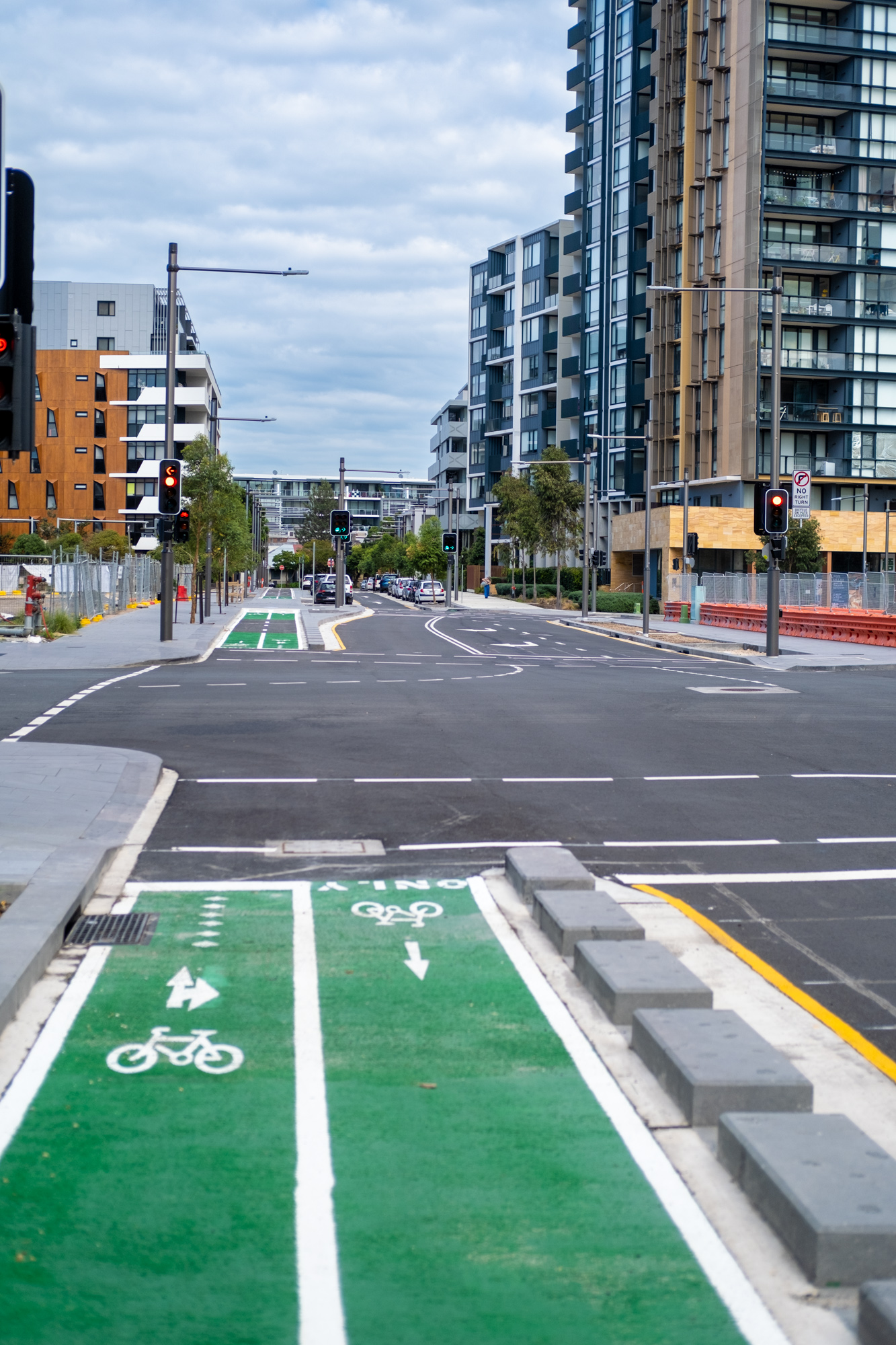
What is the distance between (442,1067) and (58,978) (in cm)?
216

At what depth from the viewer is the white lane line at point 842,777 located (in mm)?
13656

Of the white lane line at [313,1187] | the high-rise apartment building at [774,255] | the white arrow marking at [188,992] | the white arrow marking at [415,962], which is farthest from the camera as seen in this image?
the high-rise apartment building at [774,255]

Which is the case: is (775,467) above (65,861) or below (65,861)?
above

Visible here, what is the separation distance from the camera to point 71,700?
20297mm

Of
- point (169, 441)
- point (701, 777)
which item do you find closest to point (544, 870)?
point (701, 777)

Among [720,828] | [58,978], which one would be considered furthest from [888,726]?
[58,978]

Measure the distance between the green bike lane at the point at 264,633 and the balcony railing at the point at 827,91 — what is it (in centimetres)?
3476

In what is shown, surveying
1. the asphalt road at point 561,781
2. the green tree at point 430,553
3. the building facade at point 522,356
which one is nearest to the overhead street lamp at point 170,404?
the asphalt road at point 561,781

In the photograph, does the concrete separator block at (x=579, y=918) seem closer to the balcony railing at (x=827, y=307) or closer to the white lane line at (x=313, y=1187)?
the white lane line at (x=313, y=1187)

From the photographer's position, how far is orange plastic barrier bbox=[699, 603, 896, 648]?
1559 inches

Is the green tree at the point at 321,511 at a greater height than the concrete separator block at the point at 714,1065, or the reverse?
Result: the green tree at the point at 321,511

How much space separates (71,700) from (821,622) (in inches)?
1129

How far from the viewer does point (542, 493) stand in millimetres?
79562

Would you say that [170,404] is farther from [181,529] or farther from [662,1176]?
[662,1176]
